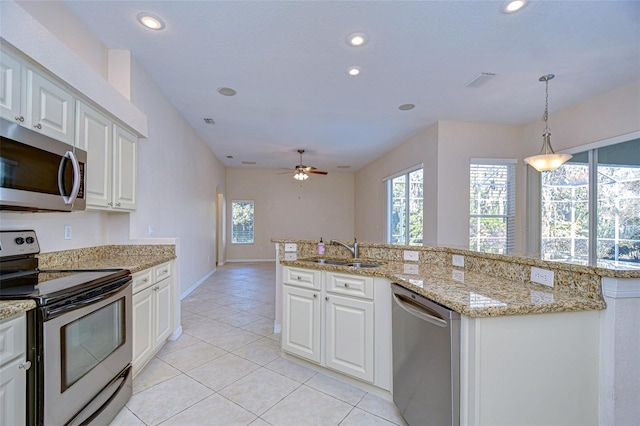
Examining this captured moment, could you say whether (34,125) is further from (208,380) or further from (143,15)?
(208,380)

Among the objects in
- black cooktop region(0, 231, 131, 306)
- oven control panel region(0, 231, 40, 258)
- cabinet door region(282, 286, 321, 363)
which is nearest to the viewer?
black cooktop region(0, 231, 131, 306)

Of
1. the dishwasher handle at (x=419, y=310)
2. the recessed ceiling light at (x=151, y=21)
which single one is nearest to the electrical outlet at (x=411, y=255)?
the dishwasher handle at (x=419, y=310)

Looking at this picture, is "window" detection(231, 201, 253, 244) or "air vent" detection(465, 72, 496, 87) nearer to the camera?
"air vent" detection(465, 72, 496, 87)

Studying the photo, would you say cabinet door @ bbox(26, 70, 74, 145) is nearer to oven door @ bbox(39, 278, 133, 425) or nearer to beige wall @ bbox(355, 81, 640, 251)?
oven door @ bbox(39, 278, 133, 425)

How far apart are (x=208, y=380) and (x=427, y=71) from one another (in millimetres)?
3675

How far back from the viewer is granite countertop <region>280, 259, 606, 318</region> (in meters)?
1.29

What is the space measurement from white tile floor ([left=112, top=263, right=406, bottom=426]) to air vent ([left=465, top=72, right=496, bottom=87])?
3.41 meters

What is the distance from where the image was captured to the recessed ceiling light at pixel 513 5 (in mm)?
2070

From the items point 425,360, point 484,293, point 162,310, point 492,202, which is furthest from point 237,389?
point 492,202

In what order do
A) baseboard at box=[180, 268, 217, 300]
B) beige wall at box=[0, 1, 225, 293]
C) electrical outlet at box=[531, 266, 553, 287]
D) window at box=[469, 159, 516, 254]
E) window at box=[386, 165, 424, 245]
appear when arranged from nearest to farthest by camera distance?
electrical outlet at box=[531, 266, 553, 287], beige wall at box=[0, 1, 225, 293], baseboard at box=[180, 268, 217, 300], window at box=[469, 159, 516, 254], window at box=[386, 165, 424, 245]

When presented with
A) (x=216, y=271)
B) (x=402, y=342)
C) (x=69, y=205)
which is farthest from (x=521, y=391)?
(x=216, y=271)

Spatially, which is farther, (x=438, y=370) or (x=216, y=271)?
(x=216, y=271)

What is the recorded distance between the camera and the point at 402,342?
1774 millimetres

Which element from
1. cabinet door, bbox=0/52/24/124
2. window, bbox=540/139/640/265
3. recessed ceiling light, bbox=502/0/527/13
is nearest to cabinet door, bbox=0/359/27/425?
cabinet door, bbox=0/52/24/124
